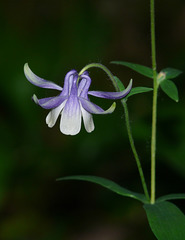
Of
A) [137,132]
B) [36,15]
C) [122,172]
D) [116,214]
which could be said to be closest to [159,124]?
[137,132]

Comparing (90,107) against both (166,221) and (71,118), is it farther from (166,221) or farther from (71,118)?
(166,221)

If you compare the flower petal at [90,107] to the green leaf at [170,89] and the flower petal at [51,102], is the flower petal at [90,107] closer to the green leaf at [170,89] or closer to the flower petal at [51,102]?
the flower petal at [51,102]

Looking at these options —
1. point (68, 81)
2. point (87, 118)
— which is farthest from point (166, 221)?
point (68, 81)

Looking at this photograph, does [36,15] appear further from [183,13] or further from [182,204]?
[182,204]

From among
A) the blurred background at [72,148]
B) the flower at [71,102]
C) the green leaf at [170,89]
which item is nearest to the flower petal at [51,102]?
the flower at [71,102]

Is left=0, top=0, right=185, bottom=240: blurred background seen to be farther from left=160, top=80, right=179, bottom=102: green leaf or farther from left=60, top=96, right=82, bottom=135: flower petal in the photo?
left=60, top=96, right=82, bottom=135: flower petal

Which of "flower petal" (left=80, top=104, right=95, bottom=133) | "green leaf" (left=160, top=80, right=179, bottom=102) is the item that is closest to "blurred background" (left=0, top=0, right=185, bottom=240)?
"green leaf" (left=160, top=80, right=179, bottom=102)
